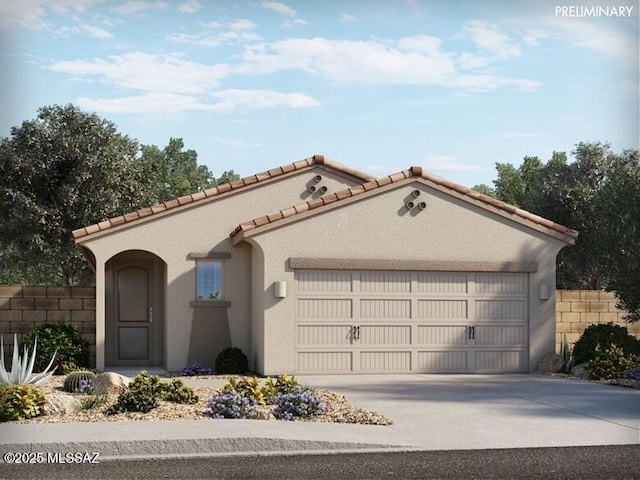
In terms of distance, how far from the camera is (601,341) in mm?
19469

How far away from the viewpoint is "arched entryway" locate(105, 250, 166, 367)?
2133 centimetres

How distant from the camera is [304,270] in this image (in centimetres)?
1903

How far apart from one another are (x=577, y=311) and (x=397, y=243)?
16.5ft

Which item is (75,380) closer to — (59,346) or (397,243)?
(59,346)

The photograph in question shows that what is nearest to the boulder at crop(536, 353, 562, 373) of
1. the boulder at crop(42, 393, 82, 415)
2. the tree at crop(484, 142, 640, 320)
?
the tree at crop(484, 142, 640, 320)

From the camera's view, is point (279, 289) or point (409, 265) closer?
point (279, 289)

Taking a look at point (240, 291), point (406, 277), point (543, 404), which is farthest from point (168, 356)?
point (543, 404)

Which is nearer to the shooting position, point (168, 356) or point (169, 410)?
point (169, 410)

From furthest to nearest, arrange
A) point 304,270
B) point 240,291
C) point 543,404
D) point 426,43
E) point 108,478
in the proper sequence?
1. point 240,291
2. point 304,270
3. point 543,404
4. point 426,43
5. point 108,478

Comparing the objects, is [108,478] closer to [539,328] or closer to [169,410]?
[169,410]

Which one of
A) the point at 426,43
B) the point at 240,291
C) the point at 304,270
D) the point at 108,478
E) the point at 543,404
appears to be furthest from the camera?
the point at 240,291

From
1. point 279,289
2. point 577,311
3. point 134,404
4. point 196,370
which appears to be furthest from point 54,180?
point 134,404

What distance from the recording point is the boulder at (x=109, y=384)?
591 inches

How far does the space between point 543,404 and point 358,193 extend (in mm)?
6424
